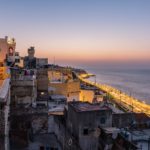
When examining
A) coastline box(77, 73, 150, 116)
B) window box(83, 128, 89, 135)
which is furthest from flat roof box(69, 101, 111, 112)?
coastline box(77, 73, 150, 116)

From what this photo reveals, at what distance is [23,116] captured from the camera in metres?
19.3

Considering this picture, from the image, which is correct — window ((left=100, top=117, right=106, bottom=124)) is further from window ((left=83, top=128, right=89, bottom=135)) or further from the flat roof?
window ((left=83, top=128, right=89, bottom=135))

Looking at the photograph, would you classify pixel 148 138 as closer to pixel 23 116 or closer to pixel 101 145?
pixel 101 145

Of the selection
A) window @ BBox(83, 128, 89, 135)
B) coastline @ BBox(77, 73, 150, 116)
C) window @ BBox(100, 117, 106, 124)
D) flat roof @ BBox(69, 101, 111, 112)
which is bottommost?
coastline @ BBox(77, 73, 150, 116)

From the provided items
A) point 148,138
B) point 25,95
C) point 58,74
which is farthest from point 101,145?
point 58,74

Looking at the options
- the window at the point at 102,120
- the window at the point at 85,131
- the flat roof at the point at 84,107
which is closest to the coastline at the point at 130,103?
the flat roof at the point at 84,107

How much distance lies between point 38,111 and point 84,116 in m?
4.81

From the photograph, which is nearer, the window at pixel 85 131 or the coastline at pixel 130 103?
the window at pixel 85 131

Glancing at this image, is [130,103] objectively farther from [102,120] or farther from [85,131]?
[85,131]

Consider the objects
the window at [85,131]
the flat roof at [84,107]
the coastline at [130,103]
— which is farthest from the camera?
the coastline at [130,103]

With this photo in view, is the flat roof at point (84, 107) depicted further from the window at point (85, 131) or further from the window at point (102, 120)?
the window at point (85, 131)

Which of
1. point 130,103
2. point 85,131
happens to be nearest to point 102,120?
point 85,131

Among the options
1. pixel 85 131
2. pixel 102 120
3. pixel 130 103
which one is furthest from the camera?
pixel 130 103

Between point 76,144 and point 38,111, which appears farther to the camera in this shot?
point 38,111
